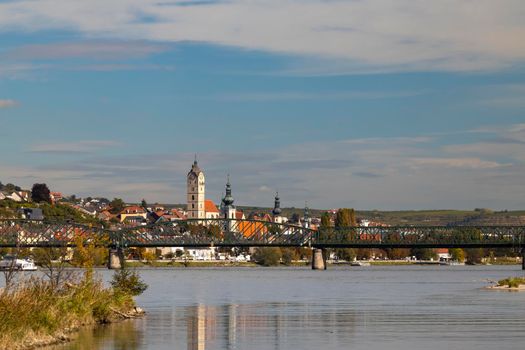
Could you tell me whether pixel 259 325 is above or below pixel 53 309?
below

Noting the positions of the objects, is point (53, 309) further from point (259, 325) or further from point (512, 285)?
point (512, 285)

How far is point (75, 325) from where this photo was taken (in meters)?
51.2

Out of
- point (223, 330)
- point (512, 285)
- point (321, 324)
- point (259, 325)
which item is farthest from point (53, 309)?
point (512, 285)

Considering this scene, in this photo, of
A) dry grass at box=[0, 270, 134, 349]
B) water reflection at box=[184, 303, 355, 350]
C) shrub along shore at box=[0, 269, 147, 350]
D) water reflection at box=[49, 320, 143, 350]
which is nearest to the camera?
dry grass at box=[0, 270, 134, 349]

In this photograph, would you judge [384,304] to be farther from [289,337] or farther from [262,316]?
[289,337]

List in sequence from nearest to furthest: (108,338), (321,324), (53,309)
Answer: (53,309)
(108,338)
(321,324)

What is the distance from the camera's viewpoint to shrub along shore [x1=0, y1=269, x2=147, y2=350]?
137ft

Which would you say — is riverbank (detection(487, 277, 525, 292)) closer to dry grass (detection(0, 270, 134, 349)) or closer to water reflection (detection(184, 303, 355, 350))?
water reflection (detection(184, 303, 355, 350))

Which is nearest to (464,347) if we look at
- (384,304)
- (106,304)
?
(106,304)

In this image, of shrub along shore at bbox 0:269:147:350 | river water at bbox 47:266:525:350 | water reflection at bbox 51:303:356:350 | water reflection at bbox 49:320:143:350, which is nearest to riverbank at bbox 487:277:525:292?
river water at bbox 47:266:525:350

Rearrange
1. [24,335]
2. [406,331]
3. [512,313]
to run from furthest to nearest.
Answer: [512,313]
[406,331]
[24,335]

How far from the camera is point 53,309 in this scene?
47812 mm

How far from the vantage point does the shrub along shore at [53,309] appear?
41812mm

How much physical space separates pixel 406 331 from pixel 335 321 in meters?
8.05
